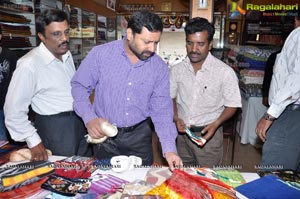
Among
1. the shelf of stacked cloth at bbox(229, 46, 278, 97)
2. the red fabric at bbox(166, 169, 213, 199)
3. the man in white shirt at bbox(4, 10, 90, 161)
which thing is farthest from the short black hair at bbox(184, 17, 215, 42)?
the shelf of stacked cloth at bbox(229, 46, 278, 97)

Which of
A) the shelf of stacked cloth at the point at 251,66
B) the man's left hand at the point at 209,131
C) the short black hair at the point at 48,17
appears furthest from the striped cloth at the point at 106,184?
the shelf of stacked cloth at the point at 251,66

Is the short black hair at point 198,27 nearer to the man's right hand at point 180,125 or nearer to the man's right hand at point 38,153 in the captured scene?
the man's right hand at point 180,125

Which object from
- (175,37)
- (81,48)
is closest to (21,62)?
(81,48)

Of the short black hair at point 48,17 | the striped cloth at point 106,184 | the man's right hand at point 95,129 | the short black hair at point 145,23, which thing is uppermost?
the short black hair at point 48,17

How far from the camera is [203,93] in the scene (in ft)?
6.70

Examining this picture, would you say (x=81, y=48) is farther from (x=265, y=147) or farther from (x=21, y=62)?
(x=265, y=147)

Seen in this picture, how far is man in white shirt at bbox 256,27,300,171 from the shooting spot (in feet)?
5.47

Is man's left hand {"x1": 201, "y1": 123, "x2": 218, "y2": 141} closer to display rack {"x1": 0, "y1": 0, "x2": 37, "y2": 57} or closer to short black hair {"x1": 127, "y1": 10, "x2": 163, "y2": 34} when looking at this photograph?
short black hair {"x1": 127, "y1": 10, "x2": 163, "y2": 34}

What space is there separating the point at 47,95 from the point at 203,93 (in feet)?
3.56

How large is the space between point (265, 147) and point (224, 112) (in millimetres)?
370

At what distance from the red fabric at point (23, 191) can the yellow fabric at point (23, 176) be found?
0.18ft

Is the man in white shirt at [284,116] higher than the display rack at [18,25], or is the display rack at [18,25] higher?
the display rack at [18,25]

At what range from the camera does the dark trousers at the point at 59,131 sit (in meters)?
1.78

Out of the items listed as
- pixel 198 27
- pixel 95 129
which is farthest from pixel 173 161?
pixel 198 27
